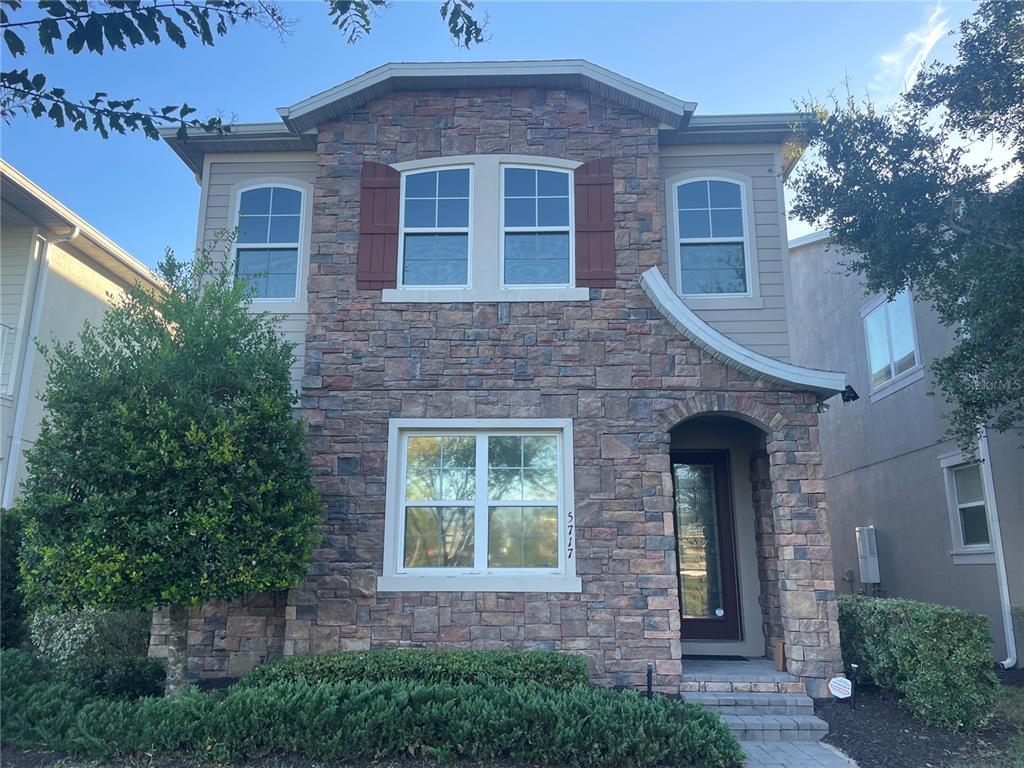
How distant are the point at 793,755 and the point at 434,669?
9.97 ft

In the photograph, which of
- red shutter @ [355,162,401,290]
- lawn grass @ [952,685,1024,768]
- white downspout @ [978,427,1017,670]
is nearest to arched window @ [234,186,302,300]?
red shutter @ [355,162,401,290]

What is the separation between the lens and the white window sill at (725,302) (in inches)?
340

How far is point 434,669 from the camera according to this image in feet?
21.3

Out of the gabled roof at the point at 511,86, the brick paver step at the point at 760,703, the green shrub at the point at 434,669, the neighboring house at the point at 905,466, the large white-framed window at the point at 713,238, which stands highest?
the gabled roof at the point at 511,86

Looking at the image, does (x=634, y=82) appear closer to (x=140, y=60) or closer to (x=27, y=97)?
(x=140, y=60)

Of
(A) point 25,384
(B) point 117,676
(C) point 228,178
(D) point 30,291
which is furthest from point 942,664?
(D) point 30,291

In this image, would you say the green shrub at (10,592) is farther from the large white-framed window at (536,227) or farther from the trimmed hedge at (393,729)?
the large white-framed window at (536,227)

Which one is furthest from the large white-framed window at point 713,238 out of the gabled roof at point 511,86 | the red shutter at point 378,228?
the red shutter at point 378,228

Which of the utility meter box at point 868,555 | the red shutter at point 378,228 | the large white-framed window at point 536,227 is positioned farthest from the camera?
the utility meter box at point 868,555

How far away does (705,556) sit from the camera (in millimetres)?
9219

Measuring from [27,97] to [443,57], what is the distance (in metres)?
4.64

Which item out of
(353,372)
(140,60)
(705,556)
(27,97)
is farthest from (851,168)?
(27,97)

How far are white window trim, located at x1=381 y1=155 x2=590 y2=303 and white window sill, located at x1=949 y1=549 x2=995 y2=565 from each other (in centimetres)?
627

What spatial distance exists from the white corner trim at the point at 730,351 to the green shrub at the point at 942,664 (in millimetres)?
2296
